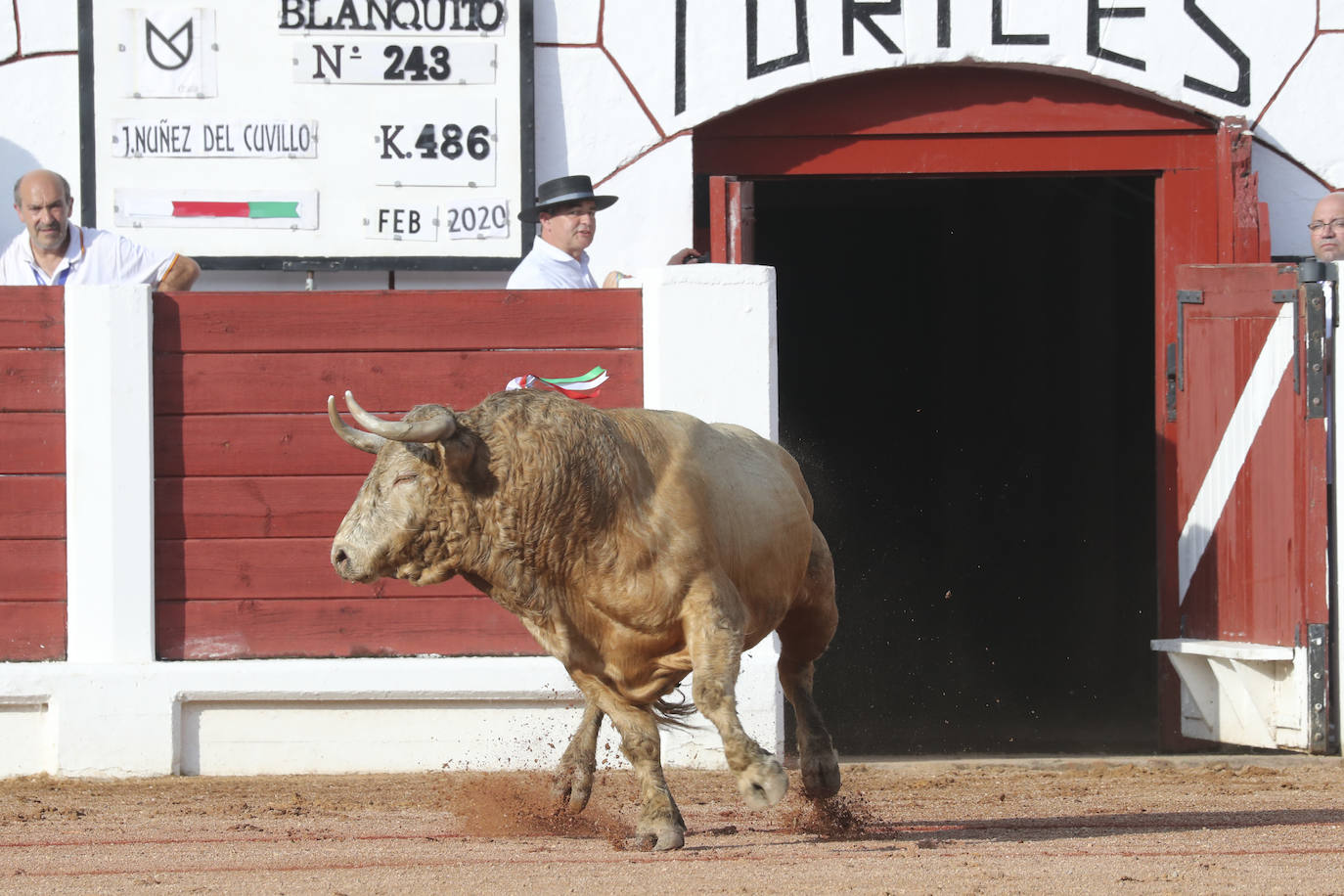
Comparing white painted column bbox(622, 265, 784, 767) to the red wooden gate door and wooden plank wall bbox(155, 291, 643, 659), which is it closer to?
wooden plank wall bbox(155, 291, 643, 659)

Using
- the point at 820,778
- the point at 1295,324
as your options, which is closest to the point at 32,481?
the point at 820,778

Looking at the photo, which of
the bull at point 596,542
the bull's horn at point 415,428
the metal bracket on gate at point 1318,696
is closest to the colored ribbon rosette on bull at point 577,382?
the bull at point 596,542

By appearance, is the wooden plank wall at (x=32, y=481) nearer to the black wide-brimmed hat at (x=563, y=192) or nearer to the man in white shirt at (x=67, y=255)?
the man in white shirt at (x=67, y=255)

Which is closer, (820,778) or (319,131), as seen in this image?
(820,778)

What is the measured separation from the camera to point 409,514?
4.48m

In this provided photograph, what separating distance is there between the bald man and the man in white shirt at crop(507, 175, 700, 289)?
2485 mm

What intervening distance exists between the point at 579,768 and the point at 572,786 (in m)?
0.07

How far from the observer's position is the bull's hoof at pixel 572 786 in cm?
550

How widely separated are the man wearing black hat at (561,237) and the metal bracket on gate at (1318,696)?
10.1 ft

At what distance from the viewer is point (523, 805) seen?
5719 millimetres

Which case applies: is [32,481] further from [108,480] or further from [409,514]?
[409,514]

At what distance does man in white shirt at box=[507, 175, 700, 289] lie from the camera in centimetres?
711

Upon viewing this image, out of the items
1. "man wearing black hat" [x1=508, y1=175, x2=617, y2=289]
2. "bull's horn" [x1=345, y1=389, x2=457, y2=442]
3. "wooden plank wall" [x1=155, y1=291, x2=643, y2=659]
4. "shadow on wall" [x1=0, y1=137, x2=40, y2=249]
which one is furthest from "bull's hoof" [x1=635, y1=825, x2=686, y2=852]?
"shadow on wall" [x1=0, y1=137, x2=40, y2=249]

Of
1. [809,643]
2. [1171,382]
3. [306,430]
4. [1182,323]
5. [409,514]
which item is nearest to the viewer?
[409,514]
